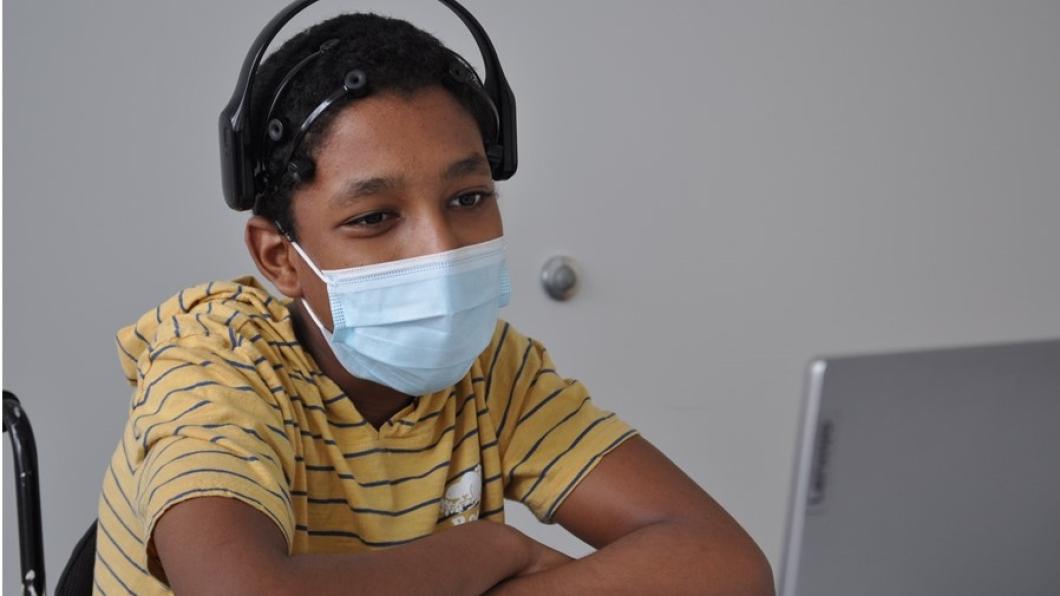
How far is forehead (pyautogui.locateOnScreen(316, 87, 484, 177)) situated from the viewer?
114cm

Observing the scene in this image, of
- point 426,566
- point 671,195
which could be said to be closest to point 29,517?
point 426,566

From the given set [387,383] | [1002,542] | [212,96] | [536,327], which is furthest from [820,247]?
[1002,542]

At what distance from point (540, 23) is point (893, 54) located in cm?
78

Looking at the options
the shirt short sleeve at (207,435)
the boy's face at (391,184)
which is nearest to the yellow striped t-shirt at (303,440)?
the shirt short sleeve at (207,435)

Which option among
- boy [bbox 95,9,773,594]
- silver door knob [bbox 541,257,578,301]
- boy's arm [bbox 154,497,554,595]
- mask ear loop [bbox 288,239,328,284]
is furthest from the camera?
silver door knob [bbox 541,257,578,301]

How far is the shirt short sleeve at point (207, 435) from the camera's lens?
1.00 m

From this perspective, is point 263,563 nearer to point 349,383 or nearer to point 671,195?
point 349,383

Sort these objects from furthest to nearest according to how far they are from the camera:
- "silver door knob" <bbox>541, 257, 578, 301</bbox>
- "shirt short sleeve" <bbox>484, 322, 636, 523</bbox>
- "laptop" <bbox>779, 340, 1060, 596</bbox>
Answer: "silver door knob" <bbox>541, 257, 578, 301</bbox>
"shirt short sleeve" <bbox>484, 322, 636, 523</bbox>
"laptop" <bbox>779, 340, 1060, 596</bbox>

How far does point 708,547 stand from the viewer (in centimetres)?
121

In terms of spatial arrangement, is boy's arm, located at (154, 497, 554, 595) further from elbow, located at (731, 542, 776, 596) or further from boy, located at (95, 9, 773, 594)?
elbow, located at (731, 542, 776, 596)

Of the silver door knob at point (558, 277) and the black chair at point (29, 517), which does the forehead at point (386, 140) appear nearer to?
the black chair at point (29, 517)

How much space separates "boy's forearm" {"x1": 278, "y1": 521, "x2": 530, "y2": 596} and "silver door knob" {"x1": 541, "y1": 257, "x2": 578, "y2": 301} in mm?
986

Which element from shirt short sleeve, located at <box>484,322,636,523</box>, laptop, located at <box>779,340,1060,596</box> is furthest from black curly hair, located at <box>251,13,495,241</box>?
laptop, located at <box>779,340,1060,596</box>

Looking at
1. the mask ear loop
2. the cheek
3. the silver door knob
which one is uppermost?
the mask ear loop
